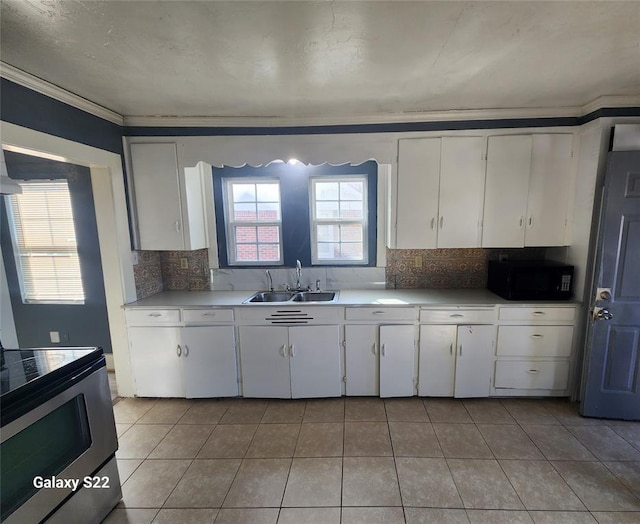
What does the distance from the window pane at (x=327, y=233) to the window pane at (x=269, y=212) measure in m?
0.45

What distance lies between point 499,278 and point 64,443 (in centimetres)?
318

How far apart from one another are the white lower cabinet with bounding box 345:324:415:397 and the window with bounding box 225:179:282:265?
1.17 metres

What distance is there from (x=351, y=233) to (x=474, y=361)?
1610 millimetres

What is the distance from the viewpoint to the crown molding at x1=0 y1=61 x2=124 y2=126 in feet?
5.50

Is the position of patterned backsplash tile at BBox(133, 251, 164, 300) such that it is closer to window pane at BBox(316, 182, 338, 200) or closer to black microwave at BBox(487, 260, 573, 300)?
window pane at BBox(316, 182, 338, 200)

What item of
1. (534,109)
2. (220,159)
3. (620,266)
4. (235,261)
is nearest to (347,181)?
(220,159)

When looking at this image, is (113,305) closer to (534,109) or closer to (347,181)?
(347,181)

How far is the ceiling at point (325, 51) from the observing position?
1278 millimetres

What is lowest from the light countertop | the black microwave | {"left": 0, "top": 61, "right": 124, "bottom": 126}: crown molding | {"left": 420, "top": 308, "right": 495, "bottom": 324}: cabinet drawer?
{"left": 420, "top": 308, "right": 495, "bottom": 324}: cabinet drawer

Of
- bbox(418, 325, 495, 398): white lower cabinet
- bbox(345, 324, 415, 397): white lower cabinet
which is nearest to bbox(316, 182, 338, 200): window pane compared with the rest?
bbox(345, 324, 415, 397): white lower cabinet

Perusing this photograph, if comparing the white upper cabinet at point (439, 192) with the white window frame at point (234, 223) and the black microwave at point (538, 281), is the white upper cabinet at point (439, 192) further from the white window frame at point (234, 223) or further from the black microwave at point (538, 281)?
the white window frame at point (234, 223)

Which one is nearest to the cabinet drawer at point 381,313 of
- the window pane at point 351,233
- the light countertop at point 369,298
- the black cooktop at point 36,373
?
the light countertop at point 369,298

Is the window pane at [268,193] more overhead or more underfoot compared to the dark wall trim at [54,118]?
more underfoot

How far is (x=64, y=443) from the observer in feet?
4.72
